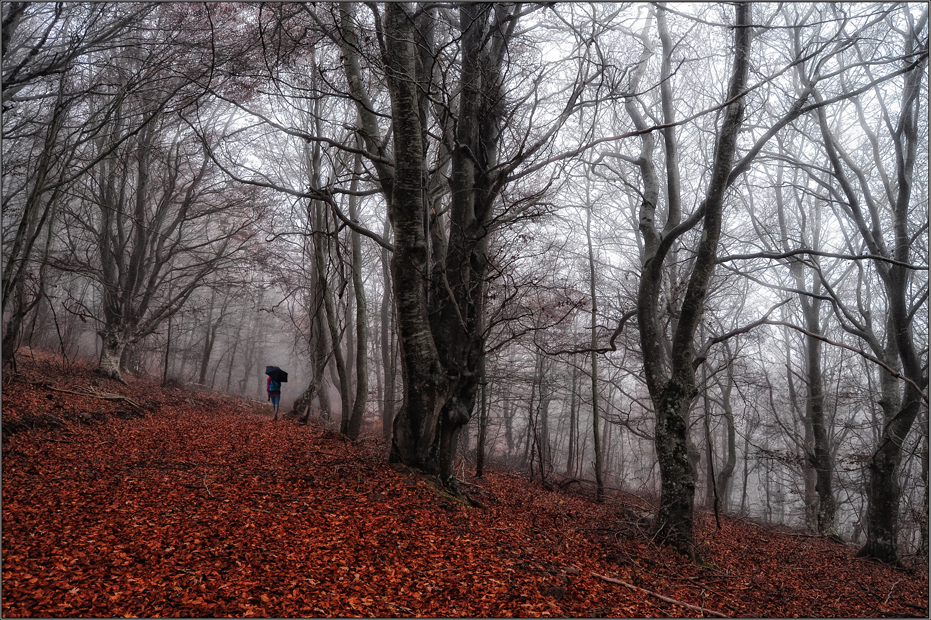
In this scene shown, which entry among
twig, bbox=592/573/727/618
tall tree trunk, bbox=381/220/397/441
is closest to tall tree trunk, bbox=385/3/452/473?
twig, bbox=592/573/727/618

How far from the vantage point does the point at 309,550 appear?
2.97 m

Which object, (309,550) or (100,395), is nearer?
(309,550)

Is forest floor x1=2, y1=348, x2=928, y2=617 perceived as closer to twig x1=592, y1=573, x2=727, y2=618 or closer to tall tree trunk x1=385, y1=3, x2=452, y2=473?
twig x1=592, y1=573, x2=727, y2=618

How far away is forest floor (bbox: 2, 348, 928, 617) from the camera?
245 cm

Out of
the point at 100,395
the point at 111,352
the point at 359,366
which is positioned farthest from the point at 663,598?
the point at 111,352

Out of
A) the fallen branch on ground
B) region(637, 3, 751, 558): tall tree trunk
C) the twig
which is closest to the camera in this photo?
the twig

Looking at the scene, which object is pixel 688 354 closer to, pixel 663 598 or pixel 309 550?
pixel 663 598

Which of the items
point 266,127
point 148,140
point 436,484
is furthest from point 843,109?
point 148,140

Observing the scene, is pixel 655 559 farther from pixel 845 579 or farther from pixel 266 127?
pixel 266 127

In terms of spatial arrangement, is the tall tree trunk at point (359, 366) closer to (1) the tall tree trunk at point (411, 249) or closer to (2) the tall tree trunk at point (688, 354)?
(1) the tall tree trunk at point (411, 249)

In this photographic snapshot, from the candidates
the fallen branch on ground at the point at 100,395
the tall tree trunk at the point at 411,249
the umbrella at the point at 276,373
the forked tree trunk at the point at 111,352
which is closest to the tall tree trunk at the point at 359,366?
the tall tree trunk at the point at 411,249

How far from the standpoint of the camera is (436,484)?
4.76 meters

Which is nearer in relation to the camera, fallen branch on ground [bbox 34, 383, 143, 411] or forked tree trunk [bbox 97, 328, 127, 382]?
fallen branch on ground [bbox 34, 383, 143, 411]

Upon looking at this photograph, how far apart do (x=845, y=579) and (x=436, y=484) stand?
5217mm
